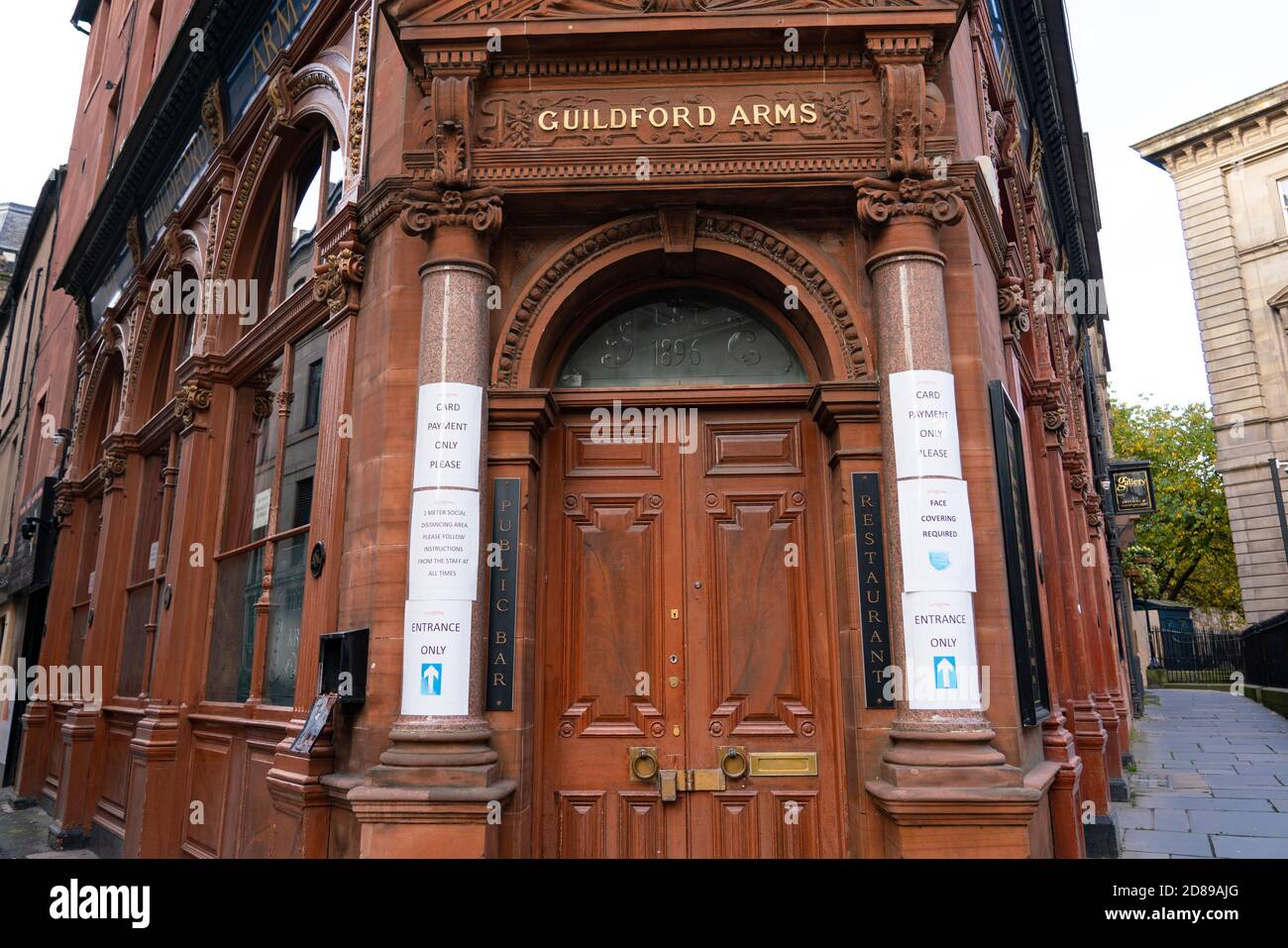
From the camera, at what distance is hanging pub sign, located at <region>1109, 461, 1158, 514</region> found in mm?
17297

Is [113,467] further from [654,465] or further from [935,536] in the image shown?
[935,536]

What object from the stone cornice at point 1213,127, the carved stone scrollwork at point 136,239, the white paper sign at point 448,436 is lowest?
the white paper sign at point 448,436

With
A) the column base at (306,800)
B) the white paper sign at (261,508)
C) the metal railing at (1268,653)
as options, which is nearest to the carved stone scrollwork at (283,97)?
the white paper sign at (261,508)

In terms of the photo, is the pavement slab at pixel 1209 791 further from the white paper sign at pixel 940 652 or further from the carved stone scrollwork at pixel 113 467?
the carved stone scrollwork at pixel 113 467

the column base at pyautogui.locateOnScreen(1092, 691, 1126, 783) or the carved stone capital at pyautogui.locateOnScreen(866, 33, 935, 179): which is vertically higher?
the carved stone capital at pyautogui.locateOnScreen(866, 33, 935, 179)

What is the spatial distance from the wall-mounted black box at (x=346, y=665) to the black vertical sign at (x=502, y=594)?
86cm

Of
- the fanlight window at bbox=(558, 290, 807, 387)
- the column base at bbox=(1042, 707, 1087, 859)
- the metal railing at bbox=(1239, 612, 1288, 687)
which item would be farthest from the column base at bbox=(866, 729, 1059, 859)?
the metal railing at bbox=(1239, 612, 1288, 687)

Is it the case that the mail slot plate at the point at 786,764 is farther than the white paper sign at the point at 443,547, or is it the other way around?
the mail slot plate at the point at 786,764

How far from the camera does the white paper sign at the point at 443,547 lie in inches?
214

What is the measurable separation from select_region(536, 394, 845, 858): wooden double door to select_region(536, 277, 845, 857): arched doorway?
11 millimetres

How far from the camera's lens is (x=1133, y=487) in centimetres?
1773

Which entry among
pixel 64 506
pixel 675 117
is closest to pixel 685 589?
pixel 675 117

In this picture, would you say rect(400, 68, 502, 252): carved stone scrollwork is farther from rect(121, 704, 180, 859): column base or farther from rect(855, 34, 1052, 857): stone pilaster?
rect(121, 704, 180, 859): column base
